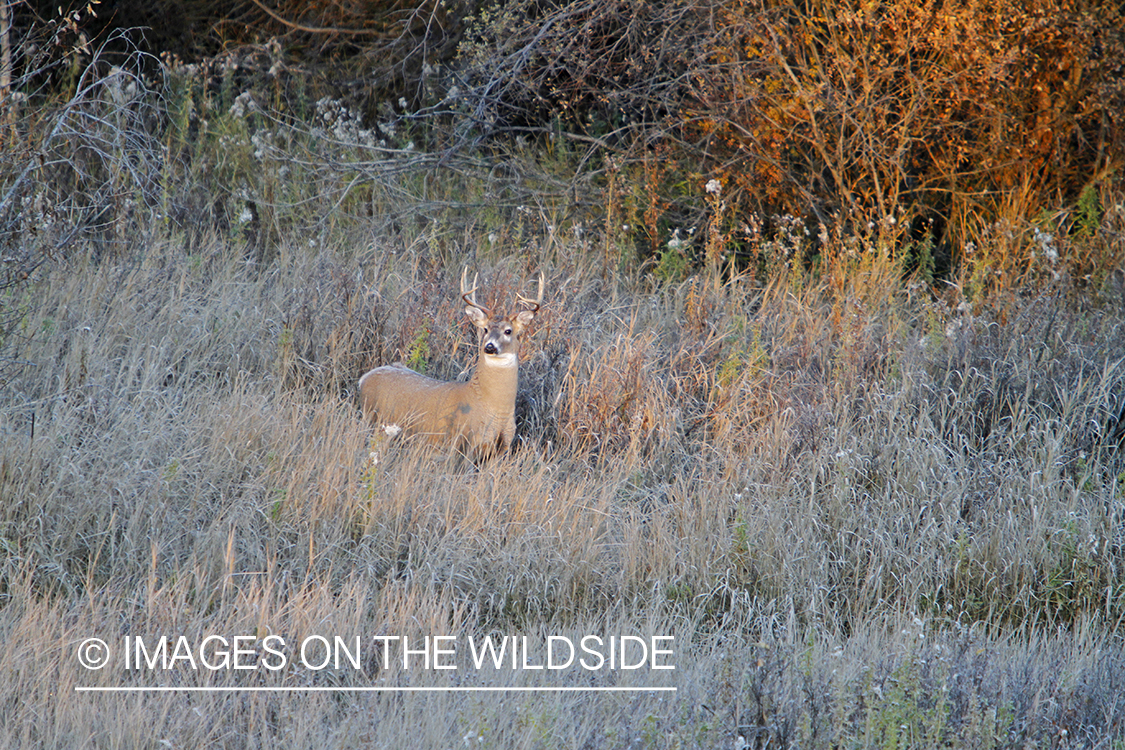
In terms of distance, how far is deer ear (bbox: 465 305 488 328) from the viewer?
198 inches

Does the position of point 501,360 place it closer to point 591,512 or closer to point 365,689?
point 591,512

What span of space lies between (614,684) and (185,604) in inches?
54.2

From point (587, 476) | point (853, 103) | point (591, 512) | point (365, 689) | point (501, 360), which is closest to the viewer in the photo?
point (365, 689)

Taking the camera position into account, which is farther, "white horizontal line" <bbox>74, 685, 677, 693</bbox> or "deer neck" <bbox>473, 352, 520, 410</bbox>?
"deer neck" <bbox>473, 352, 520, 410</bbox>

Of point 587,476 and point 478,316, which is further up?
point 478,316

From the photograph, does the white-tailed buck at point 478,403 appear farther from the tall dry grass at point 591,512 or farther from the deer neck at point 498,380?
the tall dry grass at point 591,512

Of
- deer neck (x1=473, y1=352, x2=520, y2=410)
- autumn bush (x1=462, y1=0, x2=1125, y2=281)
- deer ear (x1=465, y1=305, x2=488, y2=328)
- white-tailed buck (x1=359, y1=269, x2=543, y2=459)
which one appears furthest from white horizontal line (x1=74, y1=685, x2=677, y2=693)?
autumn bush (x1=462, y1=0, x2=1125, y2=281)

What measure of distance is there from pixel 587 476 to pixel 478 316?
967 mm

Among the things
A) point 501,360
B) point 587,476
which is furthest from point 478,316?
point 587,476

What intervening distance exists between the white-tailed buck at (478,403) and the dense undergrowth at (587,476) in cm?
23

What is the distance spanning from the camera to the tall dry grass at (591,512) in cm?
293

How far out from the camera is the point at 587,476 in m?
4.67

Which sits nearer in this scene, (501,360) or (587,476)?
(587,476)

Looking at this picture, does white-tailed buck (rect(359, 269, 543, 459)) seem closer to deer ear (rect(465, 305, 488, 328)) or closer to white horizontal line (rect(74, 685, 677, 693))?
deer ear (rect(465, 305, 488, 328))
